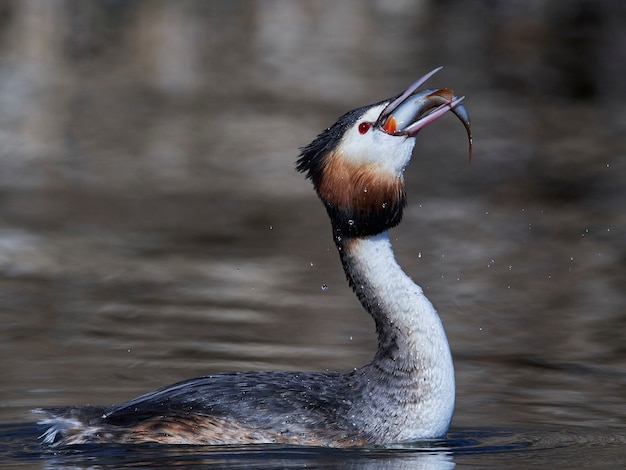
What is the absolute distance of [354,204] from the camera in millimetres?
7098

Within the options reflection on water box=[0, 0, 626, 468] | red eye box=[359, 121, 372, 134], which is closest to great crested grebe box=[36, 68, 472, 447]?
red eye box=[359, 121, 372, 134]

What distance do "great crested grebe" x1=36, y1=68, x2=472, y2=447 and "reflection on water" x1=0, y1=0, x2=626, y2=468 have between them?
168 millimetres

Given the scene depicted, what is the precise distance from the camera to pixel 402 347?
23.2 ft

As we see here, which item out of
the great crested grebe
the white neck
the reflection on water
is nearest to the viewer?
the great crested grebe

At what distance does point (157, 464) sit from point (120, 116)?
14.3m

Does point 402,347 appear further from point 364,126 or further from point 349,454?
point 364,126

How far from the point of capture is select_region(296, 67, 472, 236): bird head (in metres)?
7.02

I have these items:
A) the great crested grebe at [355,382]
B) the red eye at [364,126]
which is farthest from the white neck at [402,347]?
the red eye at [364,126]

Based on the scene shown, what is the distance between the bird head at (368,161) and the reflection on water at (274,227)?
123cm

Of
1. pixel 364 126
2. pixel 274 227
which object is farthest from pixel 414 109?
pixel 274 227

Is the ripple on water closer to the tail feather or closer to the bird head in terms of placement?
the tail feather

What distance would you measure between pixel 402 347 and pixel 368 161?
3.09 ft

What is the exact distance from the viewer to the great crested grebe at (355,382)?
6820 millimetres

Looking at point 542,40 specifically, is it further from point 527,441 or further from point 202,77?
point 527,441
